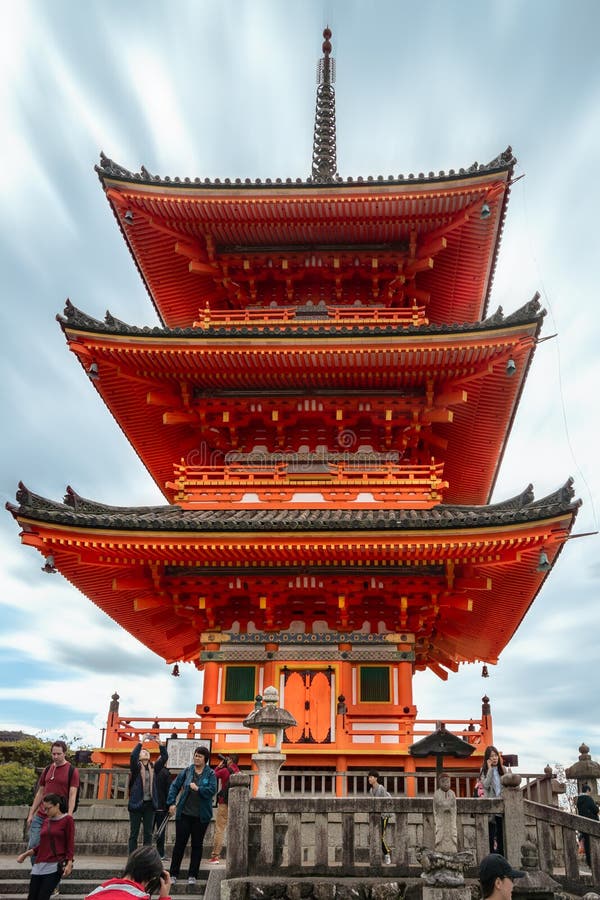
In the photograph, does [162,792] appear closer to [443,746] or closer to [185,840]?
[185,840]

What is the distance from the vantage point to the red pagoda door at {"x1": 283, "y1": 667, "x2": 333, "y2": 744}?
17913mm

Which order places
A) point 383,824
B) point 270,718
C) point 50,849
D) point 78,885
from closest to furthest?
point 50,849 < point 78,885 < point 383,824 < point 270,718

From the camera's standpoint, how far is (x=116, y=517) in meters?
18.4

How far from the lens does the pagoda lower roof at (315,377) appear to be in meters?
20.0

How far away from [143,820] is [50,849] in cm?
375

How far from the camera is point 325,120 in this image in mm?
31656

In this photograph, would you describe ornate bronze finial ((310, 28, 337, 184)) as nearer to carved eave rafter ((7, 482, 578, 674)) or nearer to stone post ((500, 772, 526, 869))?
carved eave rafter ((7, 482, 578, 674))

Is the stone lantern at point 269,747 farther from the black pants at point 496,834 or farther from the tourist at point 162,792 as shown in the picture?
the black pants at point 496,834

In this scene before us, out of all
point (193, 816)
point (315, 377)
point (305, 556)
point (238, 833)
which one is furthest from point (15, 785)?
point (238, 833)

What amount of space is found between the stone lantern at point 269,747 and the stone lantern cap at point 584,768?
5.56 metres

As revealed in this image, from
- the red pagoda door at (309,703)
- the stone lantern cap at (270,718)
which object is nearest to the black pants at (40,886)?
the stone lantern cap at (270,718)

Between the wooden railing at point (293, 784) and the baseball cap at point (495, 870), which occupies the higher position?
the wooden railing at point (293, 784)

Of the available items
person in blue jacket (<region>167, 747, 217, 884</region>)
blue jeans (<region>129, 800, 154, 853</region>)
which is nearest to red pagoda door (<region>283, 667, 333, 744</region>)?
blue jeans (<region>129, 800, 154, 853</region>)

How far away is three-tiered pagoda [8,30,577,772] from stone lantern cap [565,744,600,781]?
2.37m
